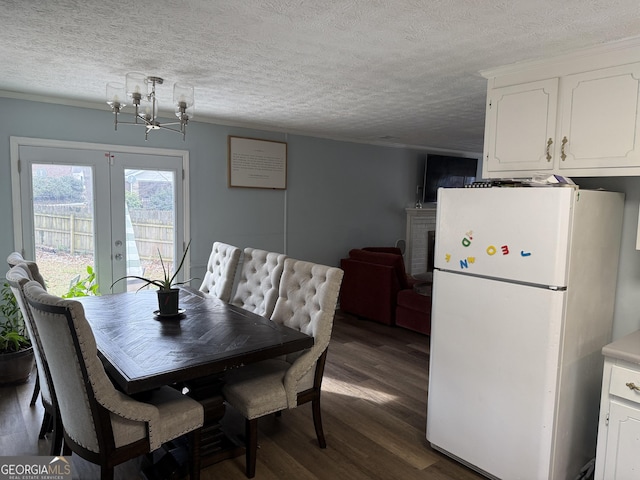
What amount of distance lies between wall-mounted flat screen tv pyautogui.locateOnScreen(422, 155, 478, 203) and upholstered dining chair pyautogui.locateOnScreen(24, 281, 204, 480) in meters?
5.30

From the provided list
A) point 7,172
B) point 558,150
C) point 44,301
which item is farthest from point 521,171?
point 7,172

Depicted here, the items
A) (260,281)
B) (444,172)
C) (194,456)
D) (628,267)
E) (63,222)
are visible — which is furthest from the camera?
(444,172)

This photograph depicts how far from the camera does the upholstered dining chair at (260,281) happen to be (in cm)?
293

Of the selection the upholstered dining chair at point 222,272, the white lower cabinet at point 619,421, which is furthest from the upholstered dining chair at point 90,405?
the white lower cabinet at point 619,421

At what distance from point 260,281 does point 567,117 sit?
217 cm

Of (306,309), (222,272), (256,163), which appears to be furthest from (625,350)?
(256,163)

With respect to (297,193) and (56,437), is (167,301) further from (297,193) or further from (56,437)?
(297,193)

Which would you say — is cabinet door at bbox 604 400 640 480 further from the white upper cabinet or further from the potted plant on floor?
the potted plant on floor

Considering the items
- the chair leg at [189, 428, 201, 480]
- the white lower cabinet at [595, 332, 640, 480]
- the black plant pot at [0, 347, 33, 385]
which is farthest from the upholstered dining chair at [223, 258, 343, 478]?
the black plant pot at [0, 347, 33, 385]

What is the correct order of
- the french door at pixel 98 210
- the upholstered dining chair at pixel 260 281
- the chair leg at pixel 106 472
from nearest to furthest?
the chair leg at pixel 106 472
the upholstered dining chair at pixel 260 281
the french door at pixel 98 210

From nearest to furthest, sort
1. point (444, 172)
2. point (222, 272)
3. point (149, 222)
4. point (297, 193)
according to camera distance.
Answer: point (222, 272) < point (149, 222) < point (297, 193) < point (444, 172)

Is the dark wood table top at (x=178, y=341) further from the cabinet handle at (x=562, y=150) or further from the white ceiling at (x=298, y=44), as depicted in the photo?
the cabinet handle at (x=562, y=150)

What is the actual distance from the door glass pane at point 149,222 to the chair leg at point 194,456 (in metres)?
2.53

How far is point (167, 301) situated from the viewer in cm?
262
